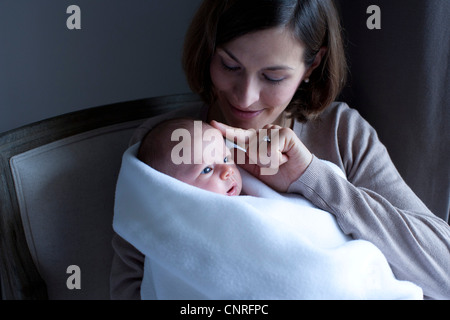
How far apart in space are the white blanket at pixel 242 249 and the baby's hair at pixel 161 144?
0.09 ft

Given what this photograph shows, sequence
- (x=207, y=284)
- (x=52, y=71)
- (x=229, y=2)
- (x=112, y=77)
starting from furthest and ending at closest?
1. (x=112, y=77)
2. (x=52, y=71)
3. (x=229, y=2)
4. (x=207, y=284)

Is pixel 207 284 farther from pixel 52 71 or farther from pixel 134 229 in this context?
pixel 52 71

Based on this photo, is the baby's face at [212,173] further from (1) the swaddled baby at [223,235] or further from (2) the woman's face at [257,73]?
(2) the woman's face at [257,73]

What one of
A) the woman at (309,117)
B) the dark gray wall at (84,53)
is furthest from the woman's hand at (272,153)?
the dark gray wall at (84,53)

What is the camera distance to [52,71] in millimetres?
1380

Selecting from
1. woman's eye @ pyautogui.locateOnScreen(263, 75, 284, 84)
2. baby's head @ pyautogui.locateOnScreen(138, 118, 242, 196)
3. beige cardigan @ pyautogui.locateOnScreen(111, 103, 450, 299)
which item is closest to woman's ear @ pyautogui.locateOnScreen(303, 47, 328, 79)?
woman's eye @ pyautogui.locateOnScreen(263, 75, 284, 84)

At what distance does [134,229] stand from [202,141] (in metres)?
0.22

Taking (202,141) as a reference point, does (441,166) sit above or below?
below

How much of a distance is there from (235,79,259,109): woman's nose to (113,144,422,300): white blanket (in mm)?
263

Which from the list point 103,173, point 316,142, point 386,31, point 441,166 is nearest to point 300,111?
point 316,142

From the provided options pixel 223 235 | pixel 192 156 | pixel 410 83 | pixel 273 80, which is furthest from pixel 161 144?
pixel 410 83

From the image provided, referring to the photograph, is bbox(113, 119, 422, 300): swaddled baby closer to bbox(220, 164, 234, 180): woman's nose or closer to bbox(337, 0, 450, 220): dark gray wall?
bbox(220, 164, 234, 180): woman's nose

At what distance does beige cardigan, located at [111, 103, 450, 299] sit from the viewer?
0.88 metres

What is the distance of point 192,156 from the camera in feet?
2.72
